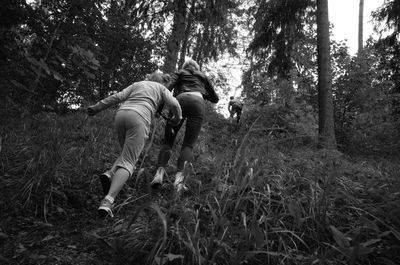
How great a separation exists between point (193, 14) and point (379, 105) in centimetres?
679

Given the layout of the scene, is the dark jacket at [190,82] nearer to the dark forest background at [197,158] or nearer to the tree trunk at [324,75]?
the dark forest background at [197,158]

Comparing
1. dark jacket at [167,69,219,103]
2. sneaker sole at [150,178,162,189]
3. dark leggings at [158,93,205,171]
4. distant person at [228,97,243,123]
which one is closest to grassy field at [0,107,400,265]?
sneaker sole at [150,178,162,189]

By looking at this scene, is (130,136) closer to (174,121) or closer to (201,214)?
(174,121)

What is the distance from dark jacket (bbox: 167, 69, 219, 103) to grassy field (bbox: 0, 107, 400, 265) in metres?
1.18

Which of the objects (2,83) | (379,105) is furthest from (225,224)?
(379,105)

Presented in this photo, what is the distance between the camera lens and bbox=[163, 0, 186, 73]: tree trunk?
8477mm

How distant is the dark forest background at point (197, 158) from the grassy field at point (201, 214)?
2 centimetres

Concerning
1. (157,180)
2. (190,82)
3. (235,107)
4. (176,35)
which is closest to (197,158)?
(190,82)

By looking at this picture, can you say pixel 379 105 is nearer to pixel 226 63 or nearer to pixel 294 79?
pixel 294 79

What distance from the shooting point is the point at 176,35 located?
29.6 ft

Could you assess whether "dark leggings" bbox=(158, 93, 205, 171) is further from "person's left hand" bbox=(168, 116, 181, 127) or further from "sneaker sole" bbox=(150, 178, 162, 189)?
"sneaker sole" bbox=(150, 178, 162, 189)

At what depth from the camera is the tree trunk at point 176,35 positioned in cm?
848

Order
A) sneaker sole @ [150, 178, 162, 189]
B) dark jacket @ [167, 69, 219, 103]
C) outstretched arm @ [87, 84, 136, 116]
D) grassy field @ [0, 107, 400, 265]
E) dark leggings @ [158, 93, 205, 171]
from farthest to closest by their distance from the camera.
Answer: dark jacket @ [167, 69, 219, 103] → dark leggings @ [158, 93, 205, 171] → sneaker sole @ [150, 178, 162, 189] → outstretched arm @ [87, 84, 136, 116] → grassy field @ [0, 107, 400, 265]

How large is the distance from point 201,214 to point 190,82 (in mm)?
2119
